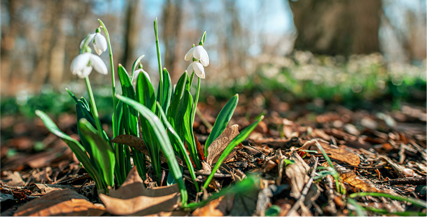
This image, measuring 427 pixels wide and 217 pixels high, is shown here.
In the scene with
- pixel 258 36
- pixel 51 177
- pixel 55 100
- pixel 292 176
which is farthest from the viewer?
pixel 258 36

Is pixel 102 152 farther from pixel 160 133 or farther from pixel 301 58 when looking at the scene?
pixel 301 58

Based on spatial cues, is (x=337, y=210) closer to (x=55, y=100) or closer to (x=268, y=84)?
(x=268, y=84)

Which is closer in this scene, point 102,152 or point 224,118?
point 102,152

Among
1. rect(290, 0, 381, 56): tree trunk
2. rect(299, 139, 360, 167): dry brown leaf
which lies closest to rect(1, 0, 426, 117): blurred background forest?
rect(290, 0, 381, 56): tree trunk

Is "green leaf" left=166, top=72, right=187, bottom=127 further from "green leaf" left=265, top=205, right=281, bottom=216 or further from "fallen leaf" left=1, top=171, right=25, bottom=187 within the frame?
"fallen leaf" left=1, top=171, right=25, bottom=187

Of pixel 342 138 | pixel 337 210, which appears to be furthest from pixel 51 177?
pixel 342 138

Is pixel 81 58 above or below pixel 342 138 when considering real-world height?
above

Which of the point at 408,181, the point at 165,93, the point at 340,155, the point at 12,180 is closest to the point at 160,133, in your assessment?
the point at 165,93
